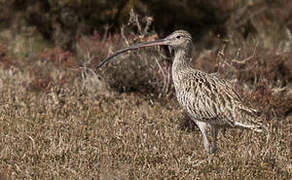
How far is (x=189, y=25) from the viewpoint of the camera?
12.4 metres

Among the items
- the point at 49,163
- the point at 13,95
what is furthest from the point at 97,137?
the point at 13,95

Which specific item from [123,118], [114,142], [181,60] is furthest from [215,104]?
[123,118]

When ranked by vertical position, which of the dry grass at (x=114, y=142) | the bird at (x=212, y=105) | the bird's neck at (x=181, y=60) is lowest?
the dry grass at (x=114, y=142)

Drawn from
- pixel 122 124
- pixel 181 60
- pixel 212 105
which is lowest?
pixel 122 124

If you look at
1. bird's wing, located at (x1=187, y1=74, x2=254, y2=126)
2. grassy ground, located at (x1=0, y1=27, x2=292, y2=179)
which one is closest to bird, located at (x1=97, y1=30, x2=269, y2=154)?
bird's wing, located at (x1=187, y1=74, x2=254, y2=126)

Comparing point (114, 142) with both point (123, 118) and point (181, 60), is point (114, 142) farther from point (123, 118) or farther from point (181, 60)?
point (181, 60)

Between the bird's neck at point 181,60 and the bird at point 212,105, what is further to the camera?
Result: the bird's neck at point 181,60

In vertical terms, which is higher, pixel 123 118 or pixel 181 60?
pixel 181 60

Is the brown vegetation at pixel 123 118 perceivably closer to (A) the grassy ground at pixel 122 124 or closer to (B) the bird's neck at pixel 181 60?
(A) the grassy ground at pixel 122 124

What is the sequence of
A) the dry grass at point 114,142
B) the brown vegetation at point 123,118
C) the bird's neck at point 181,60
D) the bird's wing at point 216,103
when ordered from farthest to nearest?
the bird's neck at point 181,60 → the bird's wing at point 216,103 → the brown vegetation at point 123,118 → the dry grass at point 114,142

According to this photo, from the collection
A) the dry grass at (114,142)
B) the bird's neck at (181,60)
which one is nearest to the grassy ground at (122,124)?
the dry grass at (114,142)

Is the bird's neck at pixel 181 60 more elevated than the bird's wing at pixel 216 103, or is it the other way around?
the bird's neck at pixel 181 60

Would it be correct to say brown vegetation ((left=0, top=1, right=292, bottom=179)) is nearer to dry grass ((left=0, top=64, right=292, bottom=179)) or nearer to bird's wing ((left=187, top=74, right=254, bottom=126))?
dry grass ((left=0, top=64, right=292, bottom=179))

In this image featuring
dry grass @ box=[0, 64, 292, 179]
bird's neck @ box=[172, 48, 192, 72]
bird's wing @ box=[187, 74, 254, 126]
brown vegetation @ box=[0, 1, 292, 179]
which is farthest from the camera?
bird's neck @ box=[172, 48, 192, 72]
